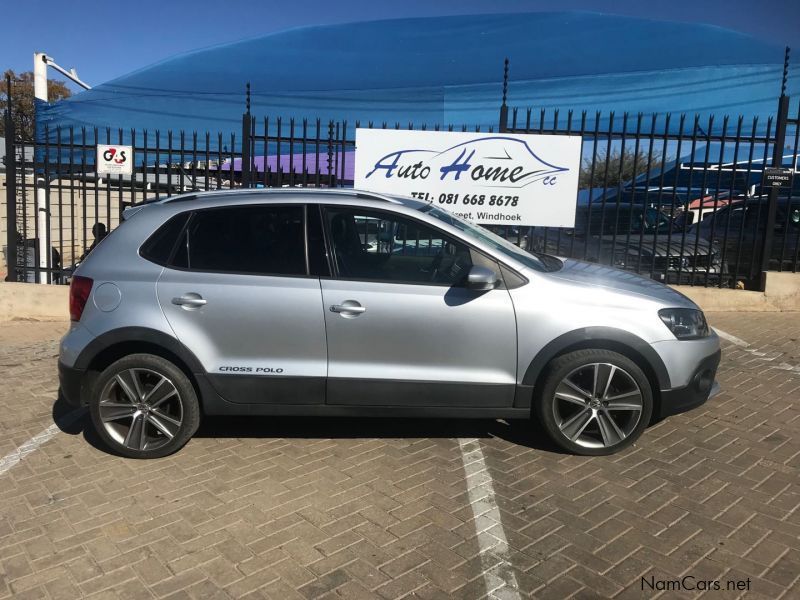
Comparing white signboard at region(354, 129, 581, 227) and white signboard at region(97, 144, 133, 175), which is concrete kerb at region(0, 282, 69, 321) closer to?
white signboard at region(97, 144, 133, 175)

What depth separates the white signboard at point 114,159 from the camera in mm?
7879

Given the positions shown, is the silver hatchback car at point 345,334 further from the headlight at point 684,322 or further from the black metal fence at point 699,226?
the black metal fence at point 699,226

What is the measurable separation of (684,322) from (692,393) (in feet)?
1.46

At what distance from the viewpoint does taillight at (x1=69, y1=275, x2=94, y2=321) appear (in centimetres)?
398

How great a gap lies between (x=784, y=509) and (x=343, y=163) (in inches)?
237

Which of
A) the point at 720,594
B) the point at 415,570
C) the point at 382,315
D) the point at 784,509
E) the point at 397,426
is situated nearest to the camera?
the point at 720,594

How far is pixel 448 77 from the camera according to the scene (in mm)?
12148

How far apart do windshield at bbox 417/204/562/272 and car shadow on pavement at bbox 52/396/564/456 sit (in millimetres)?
1166

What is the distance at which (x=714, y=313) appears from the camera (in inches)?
332

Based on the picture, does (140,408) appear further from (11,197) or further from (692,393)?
(11,197)

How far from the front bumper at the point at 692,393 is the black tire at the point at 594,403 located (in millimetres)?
112

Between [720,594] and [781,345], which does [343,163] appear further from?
[720,594]

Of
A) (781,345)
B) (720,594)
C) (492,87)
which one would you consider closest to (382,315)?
(720,594)

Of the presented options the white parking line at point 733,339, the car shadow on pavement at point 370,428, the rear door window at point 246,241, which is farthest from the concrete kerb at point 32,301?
the white parking line at point 733,339
